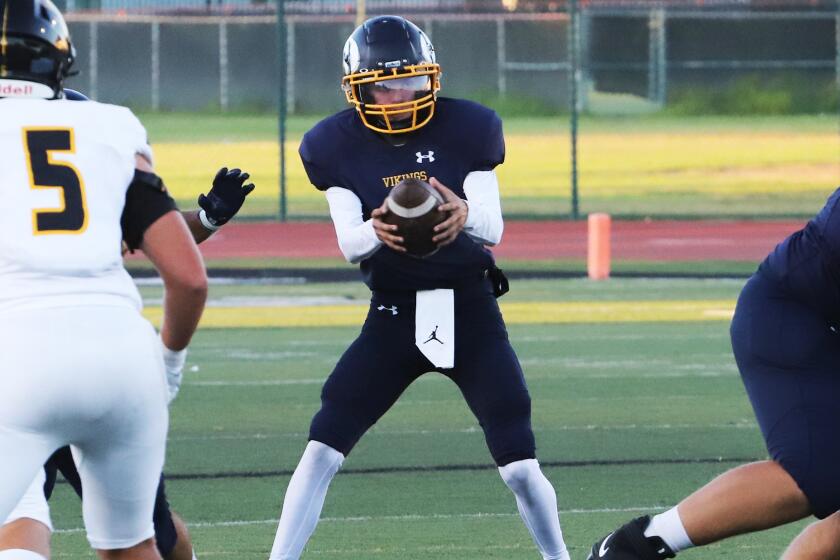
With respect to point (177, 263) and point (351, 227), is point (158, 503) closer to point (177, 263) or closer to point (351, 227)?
point (177, 263)

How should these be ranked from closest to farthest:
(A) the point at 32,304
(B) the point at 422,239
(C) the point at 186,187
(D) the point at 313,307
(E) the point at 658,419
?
1. (A) the point at 32,304
2. (B) the point at 422,239
3. (E) the point at 658,419
4. (D) the point at 313,307
5. (C) the point at 186,187

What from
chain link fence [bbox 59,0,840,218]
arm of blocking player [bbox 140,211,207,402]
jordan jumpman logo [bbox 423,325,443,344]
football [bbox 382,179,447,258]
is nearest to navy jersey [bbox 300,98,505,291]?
jordan jumpman logo [bbox 423,325,443,344]

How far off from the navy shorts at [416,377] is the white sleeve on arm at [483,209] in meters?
0.24

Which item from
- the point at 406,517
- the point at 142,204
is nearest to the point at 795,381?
the point at 142,204

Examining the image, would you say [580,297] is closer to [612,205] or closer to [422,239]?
[422,239]

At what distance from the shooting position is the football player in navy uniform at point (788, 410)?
14.4 ft

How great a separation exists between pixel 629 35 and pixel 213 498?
25986 millimetres

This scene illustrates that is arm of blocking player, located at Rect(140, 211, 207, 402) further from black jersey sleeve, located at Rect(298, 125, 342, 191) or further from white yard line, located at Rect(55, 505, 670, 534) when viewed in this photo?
white yard line, located at Rect(55, 505, 670, 534)

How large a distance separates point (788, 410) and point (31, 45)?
2.07m

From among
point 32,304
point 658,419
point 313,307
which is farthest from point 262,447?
point 313,307

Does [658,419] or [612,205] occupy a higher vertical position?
[658,419]

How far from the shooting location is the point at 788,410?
4453 mm

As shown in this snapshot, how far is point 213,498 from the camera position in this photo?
269 inches

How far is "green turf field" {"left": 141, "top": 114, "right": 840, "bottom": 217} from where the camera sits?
83.0 ft
